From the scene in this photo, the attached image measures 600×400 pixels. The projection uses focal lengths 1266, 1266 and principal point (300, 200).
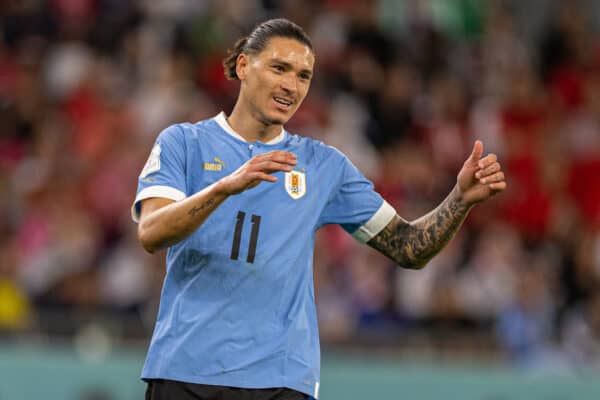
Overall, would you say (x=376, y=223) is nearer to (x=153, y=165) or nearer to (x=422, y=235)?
(x=422, y=235)

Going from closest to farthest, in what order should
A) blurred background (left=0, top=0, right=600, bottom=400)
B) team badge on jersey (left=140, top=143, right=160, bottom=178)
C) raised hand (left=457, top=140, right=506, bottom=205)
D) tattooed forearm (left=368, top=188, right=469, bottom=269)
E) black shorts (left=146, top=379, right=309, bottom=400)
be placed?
black shorts (left=146, top=379, right=309, bottom=400) < team badge on jersey (left=140, top=143, right=160, bottom=178) < raised hand (left=457, top=140, right=506, bottom=205) < tattooed forearm (left=368, top=188, right=469, bottom=269) < blurred background (left=0, top=0, right=600, bottom=400)

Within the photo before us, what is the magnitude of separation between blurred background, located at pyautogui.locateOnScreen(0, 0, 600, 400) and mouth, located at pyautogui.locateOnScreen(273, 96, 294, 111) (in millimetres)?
4561

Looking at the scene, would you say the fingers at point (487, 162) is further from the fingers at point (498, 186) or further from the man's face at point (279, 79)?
the man's face at point (279, 79)

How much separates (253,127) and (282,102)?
0.54ft

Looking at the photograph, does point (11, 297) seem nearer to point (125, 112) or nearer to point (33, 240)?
point (33, 240)

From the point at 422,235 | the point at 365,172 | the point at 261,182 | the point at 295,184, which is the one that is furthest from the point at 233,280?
the point at 365,172

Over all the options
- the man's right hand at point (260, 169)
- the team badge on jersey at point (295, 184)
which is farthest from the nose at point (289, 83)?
the man's right hand at point (260, 169)

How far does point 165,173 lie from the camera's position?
4.75 meters

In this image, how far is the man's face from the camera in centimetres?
497

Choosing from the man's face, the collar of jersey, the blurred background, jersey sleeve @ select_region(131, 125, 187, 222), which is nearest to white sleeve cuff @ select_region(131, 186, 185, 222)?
jersey sleeve @ select_region(131, 125, 187, 222)

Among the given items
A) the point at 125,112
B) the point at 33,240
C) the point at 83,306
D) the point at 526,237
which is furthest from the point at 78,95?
the point at 526,237

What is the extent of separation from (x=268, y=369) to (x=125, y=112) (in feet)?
22.2

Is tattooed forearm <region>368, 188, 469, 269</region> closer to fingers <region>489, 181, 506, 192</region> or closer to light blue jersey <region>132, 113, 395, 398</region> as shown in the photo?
fingers <region>489, 181, 506, 192</region>

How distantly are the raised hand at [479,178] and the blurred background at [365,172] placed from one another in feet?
14.9
